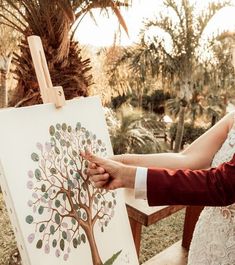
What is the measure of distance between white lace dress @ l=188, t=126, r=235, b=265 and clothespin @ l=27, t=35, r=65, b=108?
524mm

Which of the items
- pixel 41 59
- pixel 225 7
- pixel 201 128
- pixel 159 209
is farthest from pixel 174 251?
pixel 201 128

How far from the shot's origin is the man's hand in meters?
0.93

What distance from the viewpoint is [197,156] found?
1.21 metres

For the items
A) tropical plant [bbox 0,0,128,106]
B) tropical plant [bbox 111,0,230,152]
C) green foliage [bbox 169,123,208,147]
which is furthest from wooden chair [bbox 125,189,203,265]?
green foliage [bbox 169,123,208,147]

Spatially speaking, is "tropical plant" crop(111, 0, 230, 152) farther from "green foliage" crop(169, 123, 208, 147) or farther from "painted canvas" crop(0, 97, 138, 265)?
"painted canvas" crop(0, 97, 138, 265)

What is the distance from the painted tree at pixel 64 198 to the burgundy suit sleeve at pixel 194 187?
0.28 meters

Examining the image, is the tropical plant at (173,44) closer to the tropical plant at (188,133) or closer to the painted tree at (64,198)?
the tropical plant at (188,133)

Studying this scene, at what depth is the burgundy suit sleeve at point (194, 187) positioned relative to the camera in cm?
85

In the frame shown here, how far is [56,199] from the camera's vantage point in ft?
3.30

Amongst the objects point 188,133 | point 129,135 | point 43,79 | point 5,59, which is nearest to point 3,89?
point 5,59

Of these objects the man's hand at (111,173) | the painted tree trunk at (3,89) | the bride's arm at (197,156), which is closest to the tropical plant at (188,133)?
the painted tree trunk at (3,89)

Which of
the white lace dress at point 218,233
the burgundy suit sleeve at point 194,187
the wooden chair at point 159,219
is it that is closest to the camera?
the burgundy suit sleeve at point 194,187

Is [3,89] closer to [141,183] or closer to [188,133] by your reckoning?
[188,133]

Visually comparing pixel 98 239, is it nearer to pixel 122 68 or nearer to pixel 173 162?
pixel 173 162
